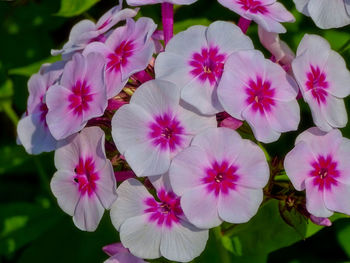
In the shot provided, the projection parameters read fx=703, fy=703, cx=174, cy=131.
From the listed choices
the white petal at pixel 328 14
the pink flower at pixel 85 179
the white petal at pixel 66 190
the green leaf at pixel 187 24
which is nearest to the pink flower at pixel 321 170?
the white petal at pixel 328 14

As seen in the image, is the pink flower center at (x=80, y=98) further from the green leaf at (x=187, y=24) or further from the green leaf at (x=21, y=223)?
the green leaf at (x=21, y=223)

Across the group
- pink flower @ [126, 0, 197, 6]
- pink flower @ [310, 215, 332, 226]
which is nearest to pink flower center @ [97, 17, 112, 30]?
pink flower @ [126, 0, 197, 6]

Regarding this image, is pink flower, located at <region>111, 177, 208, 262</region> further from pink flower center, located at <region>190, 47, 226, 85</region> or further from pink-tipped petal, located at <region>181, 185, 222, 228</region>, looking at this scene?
pink flower center, located at <region>190, 47, 226, 85</region>

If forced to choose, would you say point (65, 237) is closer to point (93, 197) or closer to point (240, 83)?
point (93, 197)

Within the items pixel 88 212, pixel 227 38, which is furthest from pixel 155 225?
pixel 227 38

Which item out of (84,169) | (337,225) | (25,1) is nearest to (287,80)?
(84,169)

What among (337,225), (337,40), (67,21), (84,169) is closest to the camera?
(84,169)
